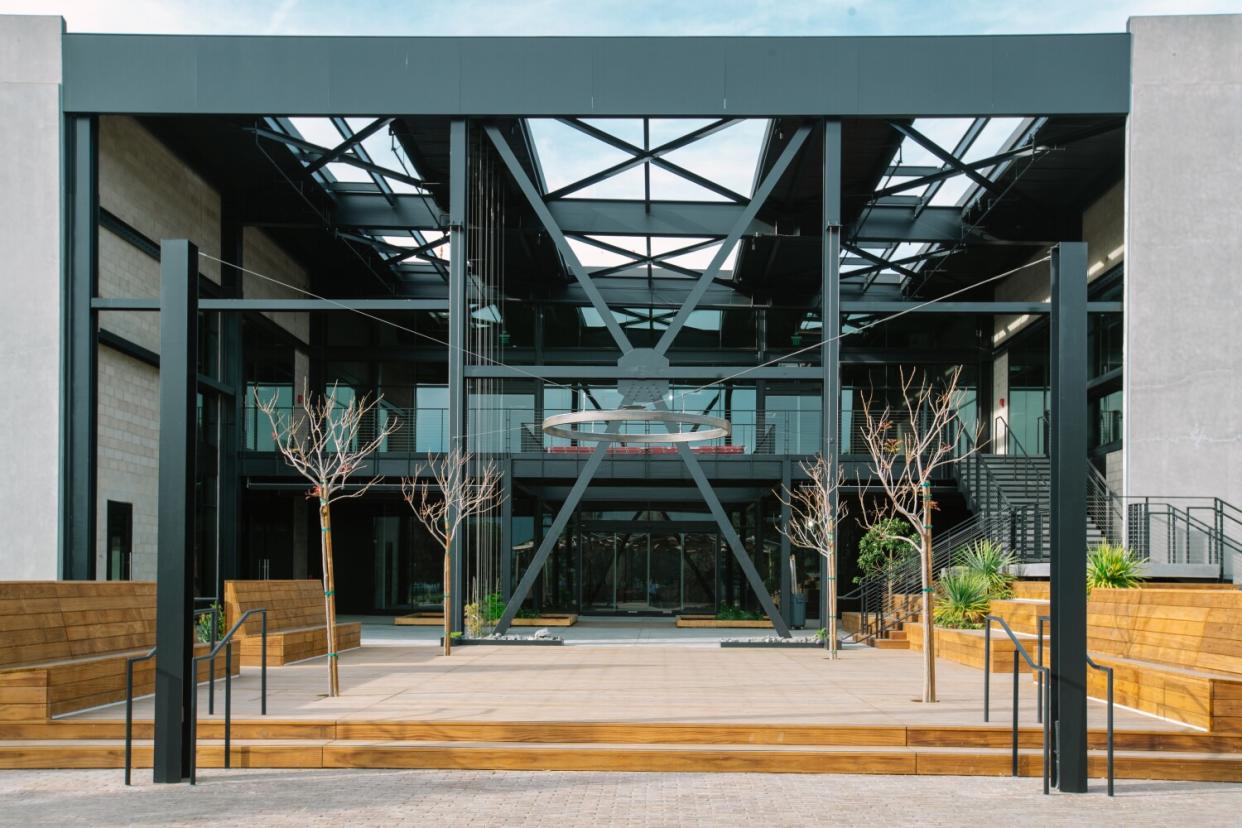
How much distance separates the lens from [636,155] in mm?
20812

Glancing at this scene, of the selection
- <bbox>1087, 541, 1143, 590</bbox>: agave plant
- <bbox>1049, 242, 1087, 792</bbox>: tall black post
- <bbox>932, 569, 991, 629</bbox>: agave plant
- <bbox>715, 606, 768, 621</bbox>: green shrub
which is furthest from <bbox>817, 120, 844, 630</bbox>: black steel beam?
<bbox>1049, 242, 1087, 792</bbox>: tall black post

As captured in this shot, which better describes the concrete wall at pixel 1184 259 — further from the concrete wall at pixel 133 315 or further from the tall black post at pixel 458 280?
the concrete wall at pixel 133 315

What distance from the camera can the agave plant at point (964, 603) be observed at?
17469 millimetres

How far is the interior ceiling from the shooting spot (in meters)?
21.3

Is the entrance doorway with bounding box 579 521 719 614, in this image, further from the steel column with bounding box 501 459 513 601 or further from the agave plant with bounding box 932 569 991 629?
the agave plant with bounding box 932 569 991 629

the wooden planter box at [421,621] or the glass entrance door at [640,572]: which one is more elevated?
the glass entrance door at [640,572]

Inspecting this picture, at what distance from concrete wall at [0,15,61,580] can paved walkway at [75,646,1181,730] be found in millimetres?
6296

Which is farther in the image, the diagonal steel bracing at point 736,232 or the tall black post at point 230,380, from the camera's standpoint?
the tall black post at point 230,380

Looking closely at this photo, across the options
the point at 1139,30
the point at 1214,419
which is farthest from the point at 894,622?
the point at 1139,30

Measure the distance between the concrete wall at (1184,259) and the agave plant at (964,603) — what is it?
389 centimetres

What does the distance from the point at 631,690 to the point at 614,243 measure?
17229mm

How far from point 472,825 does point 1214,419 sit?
54.7ft

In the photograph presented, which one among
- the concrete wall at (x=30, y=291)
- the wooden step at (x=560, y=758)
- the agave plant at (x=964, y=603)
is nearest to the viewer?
the wooden step at (x=560, y=758)

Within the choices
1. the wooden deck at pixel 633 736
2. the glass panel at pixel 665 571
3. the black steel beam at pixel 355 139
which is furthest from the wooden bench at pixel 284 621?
the glass panel at pixel 665 571
